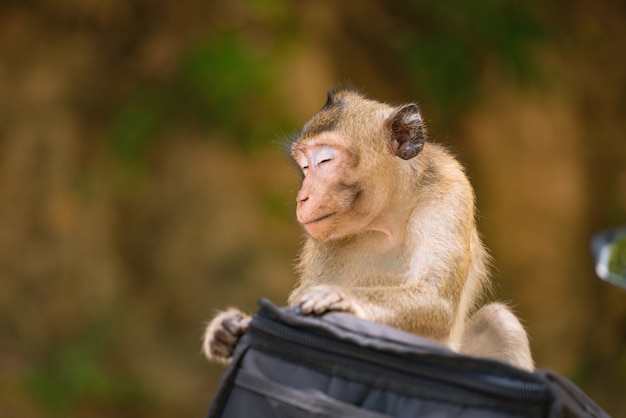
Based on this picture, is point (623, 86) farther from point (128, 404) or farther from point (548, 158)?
point (128, 404)

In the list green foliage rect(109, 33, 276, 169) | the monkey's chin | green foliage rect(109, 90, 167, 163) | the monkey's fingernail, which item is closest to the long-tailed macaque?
the monkey's chin

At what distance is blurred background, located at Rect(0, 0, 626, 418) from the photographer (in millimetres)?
7867

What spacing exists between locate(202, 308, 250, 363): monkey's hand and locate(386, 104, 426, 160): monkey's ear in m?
1.04

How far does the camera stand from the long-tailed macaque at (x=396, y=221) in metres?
3.55

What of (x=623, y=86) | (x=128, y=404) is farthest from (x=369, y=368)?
(x=623, y=86)

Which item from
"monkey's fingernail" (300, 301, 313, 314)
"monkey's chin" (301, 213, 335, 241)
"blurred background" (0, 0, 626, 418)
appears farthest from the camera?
"blurred background" (0, 0, 626, 418)

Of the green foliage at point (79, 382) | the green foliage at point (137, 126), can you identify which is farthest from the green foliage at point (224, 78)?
the green foliage at point (79, 382)

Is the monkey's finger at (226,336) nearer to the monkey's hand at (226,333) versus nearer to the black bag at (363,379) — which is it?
the monkey's hand at (226,333)

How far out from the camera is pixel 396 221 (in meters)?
3.83

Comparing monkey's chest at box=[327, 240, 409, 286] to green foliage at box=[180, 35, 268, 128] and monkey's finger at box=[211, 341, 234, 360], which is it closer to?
monkey's finger at box=[211, 341, 234, 360]

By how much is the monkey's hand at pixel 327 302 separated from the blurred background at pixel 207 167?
4669 mm

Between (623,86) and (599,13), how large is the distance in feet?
2.34

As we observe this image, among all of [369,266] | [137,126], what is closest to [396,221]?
[369,266]

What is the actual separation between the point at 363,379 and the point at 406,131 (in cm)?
158
